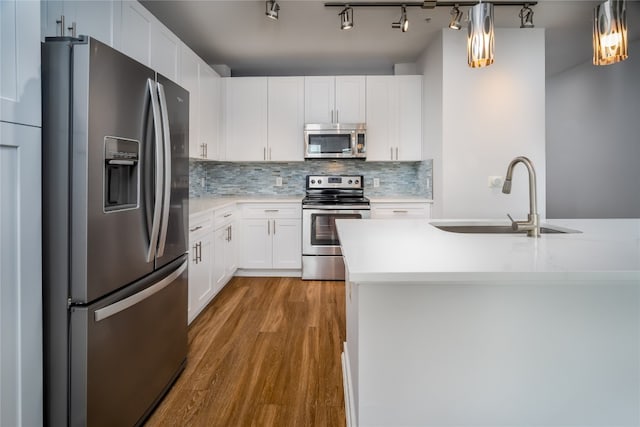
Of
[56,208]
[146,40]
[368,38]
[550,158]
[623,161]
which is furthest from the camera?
[550,158]

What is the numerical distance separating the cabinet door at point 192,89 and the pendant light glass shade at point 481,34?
234 cm

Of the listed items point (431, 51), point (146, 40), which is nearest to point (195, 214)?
point (146, 40)

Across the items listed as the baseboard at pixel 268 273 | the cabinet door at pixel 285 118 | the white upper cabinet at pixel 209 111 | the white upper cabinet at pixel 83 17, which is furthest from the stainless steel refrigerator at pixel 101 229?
the cabinet door at pixel 285 118

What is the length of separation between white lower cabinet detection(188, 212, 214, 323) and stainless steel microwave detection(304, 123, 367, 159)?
65.2 inches

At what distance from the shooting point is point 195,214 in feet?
9.91

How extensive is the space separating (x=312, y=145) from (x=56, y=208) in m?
3.40

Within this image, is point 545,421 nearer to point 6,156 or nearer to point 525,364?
point 525,364

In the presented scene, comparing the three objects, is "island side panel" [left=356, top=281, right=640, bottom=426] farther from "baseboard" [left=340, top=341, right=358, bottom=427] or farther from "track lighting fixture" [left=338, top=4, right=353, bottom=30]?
"track lighting fixture" [left=338, top=4, right=353, bottom=30]

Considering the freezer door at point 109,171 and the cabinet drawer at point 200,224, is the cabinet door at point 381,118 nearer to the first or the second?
the cabinet drawer at point 200,224

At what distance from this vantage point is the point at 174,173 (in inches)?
81.4

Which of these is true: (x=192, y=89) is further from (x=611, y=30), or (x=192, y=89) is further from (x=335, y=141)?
(x=611, y=30)

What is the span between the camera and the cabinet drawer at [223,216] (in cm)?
358

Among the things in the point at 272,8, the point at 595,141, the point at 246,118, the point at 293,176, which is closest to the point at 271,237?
the point at 293,176

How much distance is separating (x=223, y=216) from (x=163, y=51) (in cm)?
157
